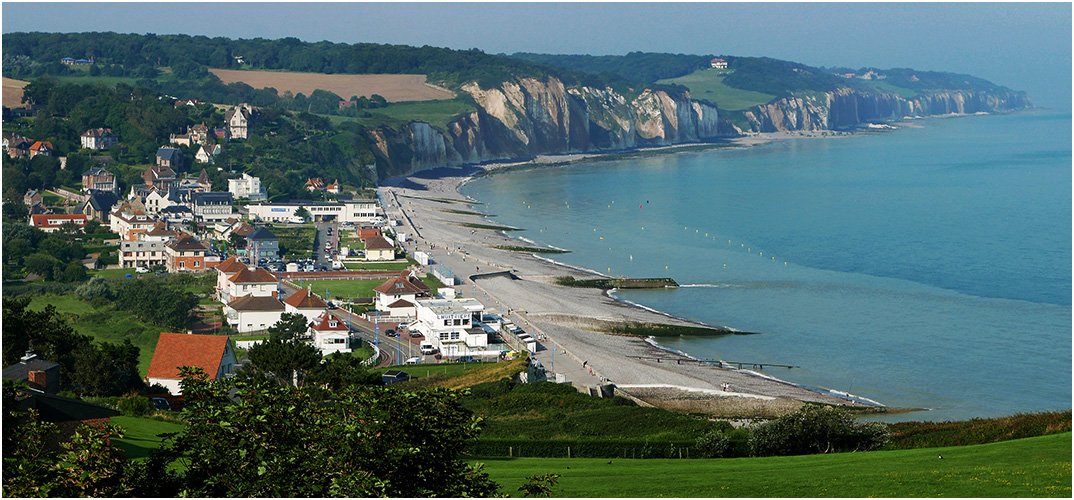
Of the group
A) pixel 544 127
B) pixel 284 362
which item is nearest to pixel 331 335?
pixel 284 362

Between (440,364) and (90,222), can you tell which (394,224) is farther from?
(440,364)

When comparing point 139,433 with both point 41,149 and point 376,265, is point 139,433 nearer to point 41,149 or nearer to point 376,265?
point 376,265

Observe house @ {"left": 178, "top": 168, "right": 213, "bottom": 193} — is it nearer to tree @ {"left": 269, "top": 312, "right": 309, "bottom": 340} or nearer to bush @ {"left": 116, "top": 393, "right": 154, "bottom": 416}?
tree @ {"left": 269, "top": 312, "right": 309, "bottom": 340}

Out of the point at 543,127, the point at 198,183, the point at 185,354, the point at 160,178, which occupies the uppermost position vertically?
the point at 543,127

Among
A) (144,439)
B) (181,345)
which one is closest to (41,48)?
(181,345)

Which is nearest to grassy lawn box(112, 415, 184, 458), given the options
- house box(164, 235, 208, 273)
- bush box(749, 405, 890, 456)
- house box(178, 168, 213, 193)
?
bush box(749, 405, 890, 456)

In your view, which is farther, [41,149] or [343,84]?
[343,84]

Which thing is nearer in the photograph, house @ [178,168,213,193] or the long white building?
the long white building
